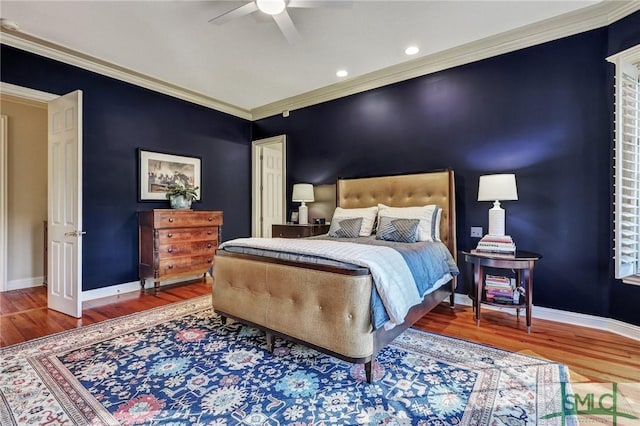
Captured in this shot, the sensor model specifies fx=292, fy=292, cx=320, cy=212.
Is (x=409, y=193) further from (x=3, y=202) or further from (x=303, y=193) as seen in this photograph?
(x=3, y=202)

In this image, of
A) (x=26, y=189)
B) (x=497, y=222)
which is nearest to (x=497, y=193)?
(x=497, y=222)

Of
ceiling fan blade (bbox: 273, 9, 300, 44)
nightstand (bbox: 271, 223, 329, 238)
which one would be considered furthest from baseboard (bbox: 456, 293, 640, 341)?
ceiling fan blade (bbox: 273, 9, 300, 44)

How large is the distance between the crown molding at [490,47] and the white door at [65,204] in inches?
122

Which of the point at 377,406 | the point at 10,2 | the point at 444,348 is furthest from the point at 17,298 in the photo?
the point at 444,348

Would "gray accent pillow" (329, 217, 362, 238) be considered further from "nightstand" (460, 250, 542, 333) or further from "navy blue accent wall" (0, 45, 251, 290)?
"navy blue accent wall" (0, 45, 251, 290)

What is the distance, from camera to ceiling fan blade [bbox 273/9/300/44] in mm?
2436

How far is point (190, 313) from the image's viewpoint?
3.12 meters

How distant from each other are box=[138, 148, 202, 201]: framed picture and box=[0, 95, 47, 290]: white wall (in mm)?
1658

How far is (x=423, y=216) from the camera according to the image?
320cm

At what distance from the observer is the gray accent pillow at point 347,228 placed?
337 cm

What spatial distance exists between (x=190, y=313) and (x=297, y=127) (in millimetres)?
3309

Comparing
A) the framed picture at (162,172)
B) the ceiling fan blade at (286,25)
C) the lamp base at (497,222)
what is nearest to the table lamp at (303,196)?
the framed picture at (162,172)

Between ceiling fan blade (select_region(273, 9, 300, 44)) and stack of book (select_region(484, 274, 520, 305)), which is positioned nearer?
ceiling fan blade (select_region(273, 9, 300, 44))

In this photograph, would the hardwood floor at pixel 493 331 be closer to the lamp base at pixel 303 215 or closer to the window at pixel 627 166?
the window at pixel 627 166
